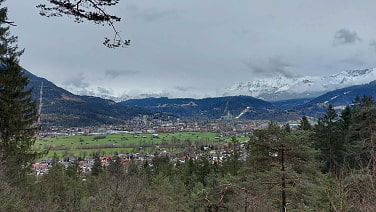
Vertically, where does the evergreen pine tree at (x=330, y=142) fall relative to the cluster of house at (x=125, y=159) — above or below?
above

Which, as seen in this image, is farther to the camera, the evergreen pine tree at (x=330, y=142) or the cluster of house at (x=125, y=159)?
the cluster of house at (x=125, y=159)

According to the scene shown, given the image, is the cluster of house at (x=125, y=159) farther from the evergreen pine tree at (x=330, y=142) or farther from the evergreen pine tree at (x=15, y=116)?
the evergreen pine tree at (x=15, y=116)

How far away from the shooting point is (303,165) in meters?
5.99

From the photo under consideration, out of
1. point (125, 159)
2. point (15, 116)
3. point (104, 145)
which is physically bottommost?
point (104, 145)

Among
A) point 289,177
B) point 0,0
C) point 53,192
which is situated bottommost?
point 53,192

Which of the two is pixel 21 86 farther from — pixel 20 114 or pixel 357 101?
pixel 357 101

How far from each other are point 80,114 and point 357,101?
190517mm

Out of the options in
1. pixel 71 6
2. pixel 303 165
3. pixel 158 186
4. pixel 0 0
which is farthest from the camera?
pixel 158 186

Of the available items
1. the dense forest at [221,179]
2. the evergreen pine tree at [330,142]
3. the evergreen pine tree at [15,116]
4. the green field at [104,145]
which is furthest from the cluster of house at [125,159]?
the evergreen pine tree at [15,116]

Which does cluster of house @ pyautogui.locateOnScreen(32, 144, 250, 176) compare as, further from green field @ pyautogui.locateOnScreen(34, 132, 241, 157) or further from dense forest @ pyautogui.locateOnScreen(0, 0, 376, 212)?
dense forest @ pyautogui.locateOnScreen(0, 0, 376, 212)

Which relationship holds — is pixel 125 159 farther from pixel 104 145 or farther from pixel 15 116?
pixel 15 116

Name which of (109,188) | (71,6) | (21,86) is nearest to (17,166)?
(21,86)

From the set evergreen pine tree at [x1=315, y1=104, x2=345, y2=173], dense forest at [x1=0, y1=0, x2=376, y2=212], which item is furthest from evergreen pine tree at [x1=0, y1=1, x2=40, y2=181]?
evergreen pine tree at [x1=315, y1=104, x2=345, y2=173]

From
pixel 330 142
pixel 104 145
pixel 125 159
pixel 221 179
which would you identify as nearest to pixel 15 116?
pixel 221 179
